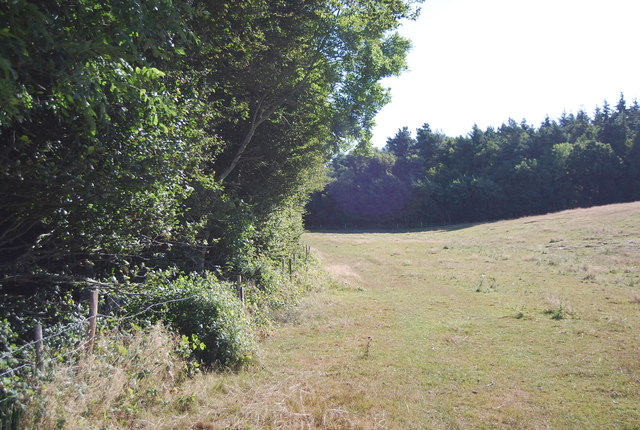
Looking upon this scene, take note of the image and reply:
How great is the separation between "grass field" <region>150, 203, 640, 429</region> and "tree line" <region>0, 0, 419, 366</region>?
2.52 metres

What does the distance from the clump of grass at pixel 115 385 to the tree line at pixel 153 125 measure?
3.74 feet

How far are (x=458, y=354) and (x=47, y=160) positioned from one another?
8.34 metres

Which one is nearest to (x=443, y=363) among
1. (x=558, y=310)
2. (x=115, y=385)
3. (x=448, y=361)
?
(x=448, y=361)

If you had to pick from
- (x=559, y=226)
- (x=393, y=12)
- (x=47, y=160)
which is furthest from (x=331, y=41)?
(x=559, y=226)

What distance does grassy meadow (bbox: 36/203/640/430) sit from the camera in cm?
607

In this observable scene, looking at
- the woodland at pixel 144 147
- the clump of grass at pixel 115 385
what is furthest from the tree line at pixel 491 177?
the clump of grass at pixel 115 385

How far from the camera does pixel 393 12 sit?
45.0 feet

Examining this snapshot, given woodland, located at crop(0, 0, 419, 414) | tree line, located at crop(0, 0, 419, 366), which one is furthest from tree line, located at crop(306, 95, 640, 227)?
woodland, located at crop(0, 0, 419, 414)

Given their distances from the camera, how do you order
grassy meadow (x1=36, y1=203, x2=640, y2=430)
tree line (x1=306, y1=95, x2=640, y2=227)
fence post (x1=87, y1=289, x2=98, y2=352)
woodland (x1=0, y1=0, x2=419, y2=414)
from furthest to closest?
1. tree line (x1=306, y1=95, x2=640, y2=227)
2. grassy meadow (x1=36, y1=203, x2=640, y2=430)
3. fence post (x1=87, y1=289, x2=98, y2=352)
4. woodland (x1=0, y1=0, x2=419, y2=414)

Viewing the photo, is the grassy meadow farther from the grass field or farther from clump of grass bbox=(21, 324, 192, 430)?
clump of grass bbox=(21, 324, 192, 430)

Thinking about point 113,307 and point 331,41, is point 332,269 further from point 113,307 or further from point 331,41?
point 113,307

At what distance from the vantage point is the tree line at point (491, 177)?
68.9m

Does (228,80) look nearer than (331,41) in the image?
Yes

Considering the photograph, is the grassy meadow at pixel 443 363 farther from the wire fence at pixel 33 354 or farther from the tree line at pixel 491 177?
the tree line at pixel 491 177
